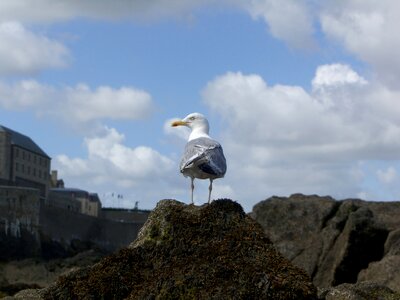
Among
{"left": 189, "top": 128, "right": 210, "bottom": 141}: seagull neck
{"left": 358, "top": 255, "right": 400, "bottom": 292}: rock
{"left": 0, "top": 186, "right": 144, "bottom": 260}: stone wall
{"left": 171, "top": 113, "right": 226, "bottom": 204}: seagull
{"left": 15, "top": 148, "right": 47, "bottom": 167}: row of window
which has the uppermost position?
{"left": 15, "top": 148, "right": 47, "bottom": 167}: row of window

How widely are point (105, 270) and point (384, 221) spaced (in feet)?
48.4

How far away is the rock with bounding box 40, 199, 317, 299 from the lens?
7.09 m

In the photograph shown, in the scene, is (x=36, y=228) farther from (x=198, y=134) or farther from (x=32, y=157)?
(x=198, y=134)

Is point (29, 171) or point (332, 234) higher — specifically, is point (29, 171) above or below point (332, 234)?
above

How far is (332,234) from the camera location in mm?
20312

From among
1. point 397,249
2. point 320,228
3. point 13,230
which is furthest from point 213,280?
point 13,230

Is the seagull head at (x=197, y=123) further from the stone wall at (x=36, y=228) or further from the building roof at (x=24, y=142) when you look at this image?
the building roof at (x=24, y=142)

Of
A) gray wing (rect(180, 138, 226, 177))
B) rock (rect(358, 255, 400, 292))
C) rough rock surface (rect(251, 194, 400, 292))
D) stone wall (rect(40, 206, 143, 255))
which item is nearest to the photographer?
gray wing (rect(180, 138, 226, 177))

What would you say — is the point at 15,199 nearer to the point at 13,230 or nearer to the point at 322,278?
the point at 13,230

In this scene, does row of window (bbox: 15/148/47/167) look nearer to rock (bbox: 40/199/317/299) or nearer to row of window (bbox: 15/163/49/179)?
row of window (bbox: 15/163/49/179)

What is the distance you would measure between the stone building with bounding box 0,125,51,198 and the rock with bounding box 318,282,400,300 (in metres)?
71.9

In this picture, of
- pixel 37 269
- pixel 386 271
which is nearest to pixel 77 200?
pixel 37 269

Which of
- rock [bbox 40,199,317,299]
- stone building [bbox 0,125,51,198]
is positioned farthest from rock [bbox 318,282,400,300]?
stone building [bbox 0,125,51,198]

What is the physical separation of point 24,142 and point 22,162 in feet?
13.4
